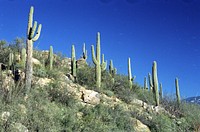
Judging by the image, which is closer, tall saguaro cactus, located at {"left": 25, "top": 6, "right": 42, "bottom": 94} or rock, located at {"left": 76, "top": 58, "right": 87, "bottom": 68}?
tall saguaro cactus, located at {"left": 25, "top": 6, "right": 42, "bottom": 94}

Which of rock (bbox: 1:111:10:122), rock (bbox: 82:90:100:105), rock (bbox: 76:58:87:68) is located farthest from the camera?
rock (bbox: 76:58:87:68)

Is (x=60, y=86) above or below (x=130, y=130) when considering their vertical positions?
above

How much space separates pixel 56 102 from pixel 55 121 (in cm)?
471

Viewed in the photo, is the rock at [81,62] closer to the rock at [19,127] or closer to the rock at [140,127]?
the rock at [140,127]

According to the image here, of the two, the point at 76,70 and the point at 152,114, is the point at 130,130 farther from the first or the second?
the point at 76,70

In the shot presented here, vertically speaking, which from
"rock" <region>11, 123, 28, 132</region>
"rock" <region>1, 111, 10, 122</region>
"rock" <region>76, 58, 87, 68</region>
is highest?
"rock" <region>76, 58, 87, 68</region>

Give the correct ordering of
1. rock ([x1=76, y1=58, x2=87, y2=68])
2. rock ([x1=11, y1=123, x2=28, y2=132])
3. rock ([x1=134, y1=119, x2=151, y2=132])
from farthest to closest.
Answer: rock ([x1=76, y1=58, x2=87, y2=68]), rock ([x1=134, y1=119, x2=151, y2=132]), rock ([x1=11, y1=123, x2=28, y2=132])

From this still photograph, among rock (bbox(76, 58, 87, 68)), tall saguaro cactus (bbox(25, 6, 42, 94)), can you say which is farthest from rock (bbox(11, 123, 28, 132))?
rock (bbox(76, 58, 87, 68))

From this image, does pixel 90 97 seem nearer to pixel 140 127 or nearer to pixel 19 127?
pixel 140 127

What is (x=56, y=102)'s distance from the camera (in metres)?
16.1

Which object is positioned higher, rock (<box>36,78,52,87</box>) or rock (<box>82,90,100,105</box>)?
rock (<box>36,78,52,87</box>)

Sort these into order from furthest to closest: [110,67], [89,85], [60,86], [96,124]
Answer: [110,67]
[89,85]
[60,86]
[96,124]

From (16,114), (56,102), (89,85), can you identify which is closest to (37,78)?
(56,102)

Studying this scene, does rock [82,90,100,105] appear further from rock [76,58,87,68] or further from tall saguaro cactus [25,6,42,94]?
rock [76,58,87,68]
